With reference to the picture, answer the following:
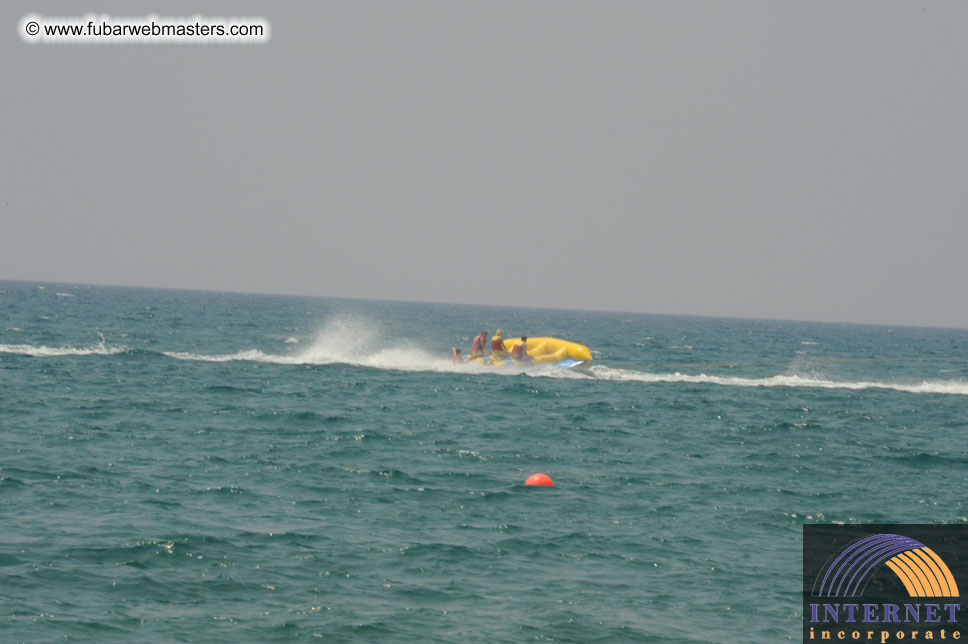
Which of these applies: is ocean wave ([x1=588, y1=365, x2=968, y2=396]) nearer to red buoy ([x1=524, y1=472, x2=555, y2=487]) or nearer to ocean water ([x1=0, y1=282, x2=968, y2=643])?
ocean water ([x1=0, y1=282, x2=968, y2=643])

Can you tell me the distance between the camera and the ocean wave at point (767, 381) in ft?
116

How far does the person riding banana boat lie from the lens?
109 ft

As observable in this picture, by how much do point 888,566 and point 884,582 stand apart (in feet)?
1.64

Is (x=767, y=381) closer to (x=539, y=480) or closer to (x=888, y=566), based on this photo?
(x=539, y=480)

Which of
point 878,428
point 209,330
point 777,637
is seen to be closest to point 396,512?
point 777,637

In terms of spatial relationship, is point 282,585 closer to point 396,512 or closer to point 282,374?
point 396,512

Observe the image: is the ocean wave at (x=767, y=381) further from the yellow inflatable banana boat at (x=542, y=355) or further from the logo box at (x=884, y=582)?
the logo box at (x=884, y=582)

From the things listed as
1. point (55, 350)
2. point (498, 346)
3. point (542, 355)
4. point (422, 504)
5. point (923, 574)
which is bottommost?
point (923, 574)

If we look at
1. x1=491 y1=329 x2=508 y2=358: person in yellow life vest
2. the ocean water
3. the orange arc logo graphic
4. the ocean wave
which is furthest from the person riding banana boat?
the orange arc logo graphic

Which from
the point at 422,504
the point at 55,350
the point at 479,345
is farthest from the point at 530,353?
the point at 422,504

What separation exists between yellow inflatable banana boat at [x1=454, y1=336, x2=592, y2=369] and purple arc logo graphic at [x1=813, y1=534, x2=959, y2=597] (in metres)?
20.7

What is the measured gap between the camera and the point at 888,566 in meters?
11.9

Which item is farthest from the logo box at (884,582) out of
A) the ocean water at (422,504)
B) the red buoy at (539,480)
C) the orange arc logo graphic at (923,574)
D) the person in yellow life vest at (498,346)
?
the person in yellow life vest at (498,346)

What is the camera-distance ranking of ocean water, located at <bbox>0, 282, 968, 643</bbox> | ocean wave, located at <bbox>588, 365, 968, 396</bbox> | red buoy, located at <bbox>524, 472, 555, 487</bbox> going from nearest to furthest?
ocean water, located at <bbox>0, 282, 968, 643</bbox> < red buoy, located at <bbox>524, 472, 555, 487</bbox> < ocean wave, located at <bbox>588, 365, 968, 396</bbox>
